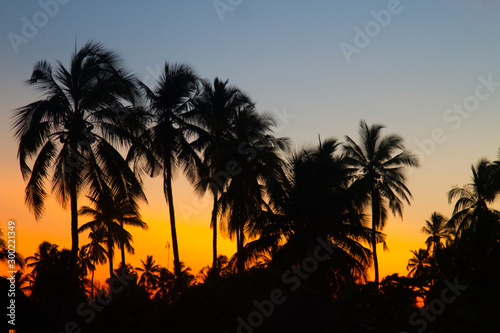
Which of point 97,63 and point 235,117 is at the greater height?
point 235,117

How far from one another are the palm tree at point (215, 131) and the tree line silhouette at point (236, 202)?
91 mm

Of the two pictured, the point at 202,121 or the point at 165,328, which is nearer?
the point at 165,328

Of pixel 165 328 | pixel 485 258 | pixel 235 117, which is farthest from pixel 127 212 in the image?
pixel 485 258

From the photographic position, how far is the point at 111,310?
26.2 metres

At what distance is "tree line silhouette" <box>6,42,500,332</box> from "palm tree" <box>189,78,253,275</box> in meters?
0.09

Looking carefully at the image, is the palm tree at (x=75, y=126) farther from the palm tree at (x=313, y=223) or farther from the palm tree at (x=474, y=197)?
the palm tree at (x=474, y=197)

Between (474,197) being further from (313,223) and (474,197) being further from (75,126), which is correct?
(75,126)

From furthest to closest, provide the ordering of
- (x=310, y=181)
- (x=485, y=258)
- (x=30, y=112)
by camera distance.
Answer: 1. (x=310, y=181)
2. (x=30, y=112)
3. (x=485, y=258)

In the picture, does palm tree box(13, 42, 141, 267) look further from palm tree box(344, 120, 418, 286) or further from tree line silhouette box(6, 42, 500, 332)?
palm tree box(344, 120, 418, 286)

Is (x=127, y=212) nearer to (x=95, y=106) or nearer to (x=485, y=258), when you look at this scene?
(x=95, y=106)

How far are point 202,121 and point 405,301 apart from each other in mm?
20938

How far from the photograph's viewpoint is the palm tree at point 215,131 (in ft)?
101

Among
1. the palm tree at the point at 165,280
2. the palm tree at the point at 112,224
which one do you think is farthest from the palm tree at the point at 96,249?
the palm tree at the point at 165,280

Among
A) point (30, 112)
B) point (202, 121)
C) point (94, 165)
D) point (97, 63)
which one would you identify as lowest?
point (94, 165)
